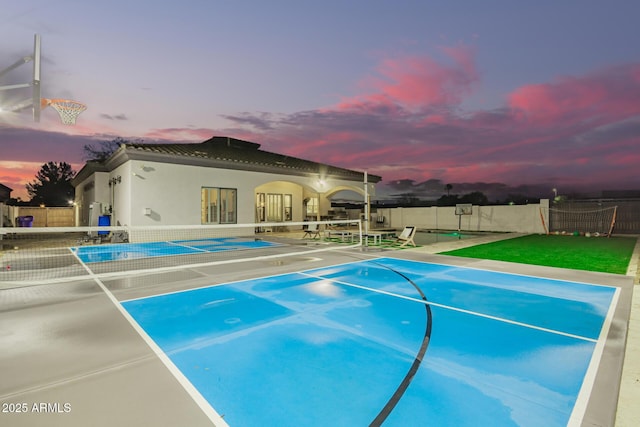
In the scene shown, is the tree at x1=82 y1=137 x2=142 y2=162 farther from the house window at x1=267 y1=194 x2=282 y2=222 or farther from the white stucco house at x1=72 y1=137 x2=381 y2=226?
the house window at x1=267 y1=194 x2=282 y2=222

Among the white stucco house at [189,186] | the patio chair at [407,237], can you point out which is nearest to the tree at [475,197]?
the white stucco house at [189,186]

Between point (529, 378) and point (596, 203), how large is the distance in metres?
23.8

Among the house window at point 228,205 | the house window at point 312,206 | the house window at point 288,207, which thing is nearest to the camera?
the house window at point 228,205

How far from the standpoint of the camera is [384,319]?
15.1 feet

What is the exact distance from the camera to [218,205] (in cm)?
1838

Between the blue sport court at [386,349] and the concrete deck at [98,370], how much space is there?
0.59 feet

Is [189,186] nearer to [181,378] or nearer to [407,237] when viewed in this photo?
[407,237]

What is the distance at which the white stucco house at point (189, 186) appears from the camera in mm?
15344

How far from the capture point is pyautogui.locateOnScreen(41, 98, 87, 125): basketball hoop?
32.4ft

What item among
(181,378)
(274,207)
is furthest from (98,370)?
(274,207)

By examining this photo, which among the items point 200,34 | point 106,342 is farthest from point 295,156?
point 106,342

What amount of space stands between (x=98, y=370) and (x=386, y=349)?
309cm

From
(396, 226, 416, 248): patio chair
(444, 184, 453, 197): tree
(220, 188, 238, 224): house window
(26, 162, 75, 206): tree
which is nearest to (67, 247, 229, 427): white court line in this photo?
(396, 226, 416, 248): patio chair

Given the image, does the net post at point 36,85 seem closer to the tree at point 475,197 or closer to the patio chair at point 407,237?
the patio chair at point 407,237
